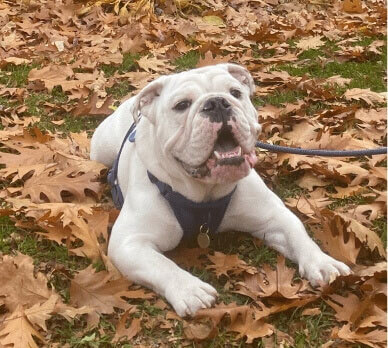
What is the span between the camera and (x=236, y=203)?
346cm

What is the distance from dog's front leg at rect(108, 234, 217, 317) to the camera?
2867 mm

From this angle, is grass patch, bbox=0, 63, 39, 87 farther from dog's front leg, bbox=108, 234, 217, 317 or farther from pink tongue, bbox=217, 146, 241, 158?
pink tongue, bbox=217, 146, 241, 158

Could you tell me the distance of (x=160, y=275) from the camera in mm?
3012

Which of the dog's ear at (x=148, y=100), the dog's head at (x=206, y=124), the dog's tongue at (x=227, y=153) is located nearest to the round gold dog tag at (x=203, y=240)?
the dog's head at (x=206, y=124)

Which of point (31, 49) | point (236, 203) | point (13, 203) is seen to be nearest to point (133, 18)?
point (31, 49)

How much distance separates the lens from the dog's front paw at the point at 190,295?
2846 mm

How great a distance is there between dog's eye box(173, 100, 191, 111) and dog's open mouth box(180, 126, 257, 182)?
0.83ft

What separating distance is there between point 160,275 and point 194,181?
53 cm

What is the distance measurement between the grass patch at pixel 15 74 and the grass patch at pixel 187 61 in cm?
147

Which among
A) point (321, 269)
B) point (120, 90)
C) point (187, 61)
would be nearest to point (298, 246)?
point (321, 269)

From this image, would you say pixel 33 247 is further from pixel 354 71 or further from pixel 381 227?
pixel 354 71

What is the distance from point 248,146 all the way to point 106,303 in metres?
0.98

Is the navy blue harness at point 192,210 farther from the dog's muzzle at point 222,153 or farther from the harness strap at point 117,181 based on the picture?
the harness strap at point 117,181

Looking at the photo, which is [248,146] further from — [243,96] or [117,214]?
[117,214]
